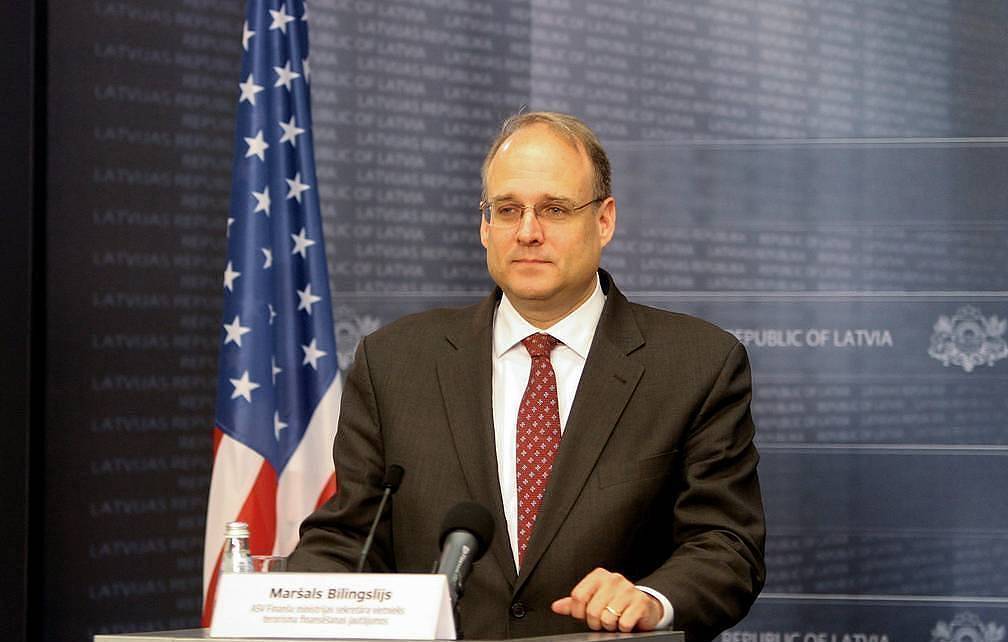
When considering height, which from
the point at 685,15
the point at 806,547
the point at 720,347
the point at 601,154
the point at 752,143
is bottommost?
the point at 806,547

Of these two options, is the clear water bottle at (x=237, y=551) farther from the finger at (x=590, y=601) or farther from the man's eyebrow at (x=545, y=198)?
the man's eyebrow at (x=545, y=198)

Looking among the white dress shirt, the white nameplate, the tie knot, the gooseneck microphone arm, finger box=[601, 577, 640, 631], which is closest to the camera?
the white nameplate

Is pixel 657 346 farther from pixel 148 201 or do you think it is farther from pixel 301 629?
pixel 148 201

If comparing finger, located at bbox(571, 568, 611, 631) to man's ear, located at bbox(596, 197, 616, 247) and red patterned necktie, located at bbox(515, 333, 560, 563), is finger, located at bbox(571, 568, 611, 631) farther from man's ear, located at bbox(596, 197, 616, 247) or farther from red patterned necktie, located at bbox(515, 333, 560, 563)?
man's ear, located at bbox(596, 197, 616, 247)

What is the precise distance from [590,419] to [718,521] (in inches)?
12.5

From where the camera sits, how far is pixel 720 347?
9.23 ft

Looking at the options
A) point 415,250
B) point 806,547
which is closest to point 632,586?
point 806,547

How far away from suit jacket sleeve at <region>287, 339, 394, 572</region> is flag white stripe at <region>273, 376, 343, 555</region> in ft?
4.46

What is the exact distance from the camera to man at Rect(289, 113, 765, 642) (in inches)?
103

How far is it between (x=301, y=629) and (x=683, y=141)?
3.13 m

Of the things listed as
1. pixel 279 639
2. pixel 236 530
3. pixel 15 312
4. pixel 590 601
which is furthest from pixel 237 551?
pixel 15 312

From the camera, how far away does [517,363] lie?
9.43 feet

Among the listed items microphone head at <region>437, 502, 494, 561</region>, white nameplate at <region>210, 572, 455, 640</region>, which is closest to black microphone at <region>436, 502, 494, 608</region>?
microphone head at <region>437, 502, 494, 561</region>

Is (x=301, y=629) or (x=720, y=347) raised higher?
(x=720, y=347)
